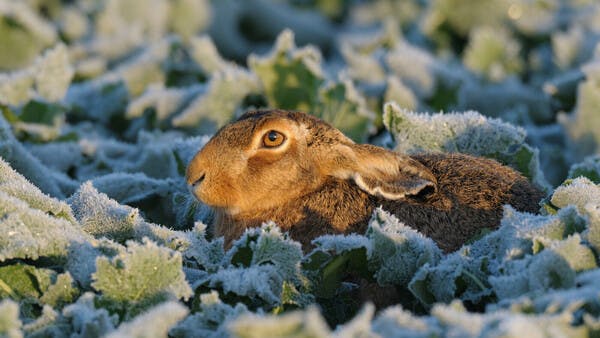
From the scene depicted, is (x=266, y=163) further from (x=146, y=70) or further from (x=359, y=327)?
(x=146, y=70)

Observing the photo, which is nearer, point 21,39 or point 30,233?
point 30,233

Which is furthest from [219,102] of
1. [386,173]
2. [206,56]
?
[386,173]

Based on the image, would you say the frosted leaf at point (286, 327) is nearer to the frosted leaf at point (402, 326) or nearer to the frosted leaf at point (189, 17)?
the frosted leaf at point (402, 326)

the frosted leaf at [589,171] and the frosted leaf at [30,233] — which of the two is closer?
the frosted leaf at [30,233]

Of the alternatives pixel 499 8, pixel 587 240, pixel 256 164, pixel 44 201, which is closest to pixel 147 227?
pixel 44 201

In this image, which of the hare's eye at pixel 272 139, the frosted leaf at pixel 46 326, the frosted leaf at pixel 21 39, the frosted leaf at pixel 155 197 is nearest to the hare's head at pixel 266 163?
the hare's eye at pixel 272 139

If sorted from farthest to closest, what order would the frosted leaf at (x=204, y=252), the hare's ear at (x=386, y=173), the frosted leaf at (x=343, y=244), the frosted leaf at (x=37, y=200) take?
the hare's ear at (x=386, y=173)
the frosted leaf at (x=37, y=200)
the frosted leaf at (x=204, y=252)
the frosted leaf at (x=343, y=244)
